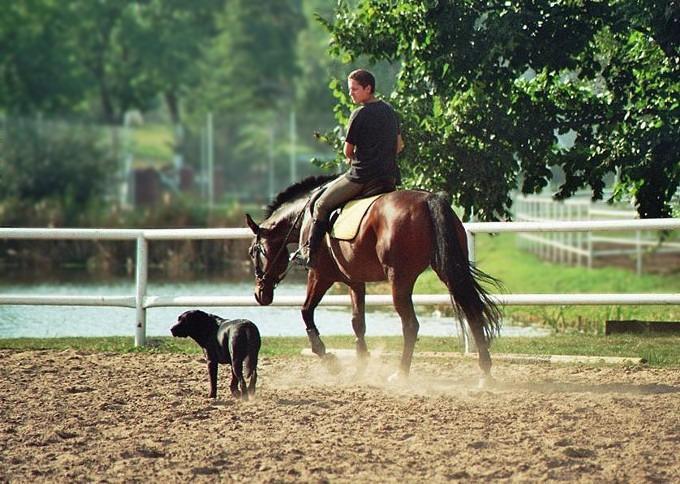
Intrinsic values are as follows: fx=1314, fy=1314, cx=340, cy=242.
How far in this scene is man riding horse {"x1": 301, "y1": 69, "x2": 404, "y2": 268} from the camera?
35.9 ft

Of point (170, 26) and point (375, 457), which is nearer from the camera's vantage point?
point (375, 457)

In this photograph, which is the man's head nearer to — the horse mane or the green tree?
the horse mane

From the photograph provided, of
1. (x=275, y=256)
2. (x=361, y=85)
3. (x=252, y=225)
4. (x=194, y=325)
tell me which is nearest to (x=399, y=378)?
(x=194, y=325)

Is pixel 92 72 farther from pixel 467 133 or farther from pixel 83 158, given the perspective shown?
pixel 467 133

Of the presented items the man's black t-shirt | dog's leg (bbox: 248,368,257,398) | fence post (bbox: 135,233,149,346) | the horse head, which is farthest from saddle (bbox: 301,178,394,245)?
fence post (bbox: 135,233,149,346)

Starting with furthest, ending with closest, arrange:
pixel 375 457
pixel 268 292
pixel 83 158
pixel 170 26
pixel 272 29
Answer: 1. pixel 272 29
2. pixel 170 26
3. pixel 83 158
4. pixel 268 292
5. pixel 375 457

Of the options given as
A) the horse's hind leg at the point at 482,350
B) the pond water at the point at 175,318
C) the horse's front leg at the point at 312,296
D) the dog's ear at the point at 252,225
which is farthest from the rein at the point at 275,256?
the pond water at the point at 175,318

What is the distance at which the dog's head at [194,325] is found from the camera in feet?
33.8

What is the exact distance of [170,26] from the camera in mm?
89188

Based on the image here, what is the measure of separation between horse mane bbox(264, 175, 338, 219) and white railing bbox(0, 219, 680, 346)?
1.10m

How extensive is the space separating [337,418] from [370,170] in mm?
2611

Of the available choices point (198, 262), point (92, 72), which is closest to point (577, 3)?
point (198, 262)

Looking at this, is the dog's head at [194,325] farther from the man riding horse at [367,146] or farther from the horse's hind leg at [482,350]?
the horse's hind leg at [482,350]

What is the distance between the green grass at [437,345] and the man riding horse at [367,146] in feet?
9.45
